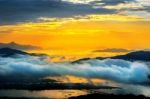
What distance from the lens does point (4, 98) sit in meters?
200

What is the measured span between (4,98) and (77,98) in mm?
28041

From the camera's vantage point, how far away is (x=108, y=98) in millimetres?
192375

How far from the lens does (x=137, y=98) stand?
7520 inches

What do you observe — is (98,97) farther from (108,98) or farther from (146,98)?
(146,98)

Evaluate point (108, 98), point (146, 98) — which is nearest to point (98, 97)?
point (108, 98)

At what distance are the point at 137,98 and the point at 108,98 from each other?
10619 millimetres

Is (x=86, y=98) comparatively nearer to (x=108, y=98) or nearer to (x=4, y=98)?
(x=108, y=98)

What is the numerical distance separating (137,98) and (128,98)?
370cm

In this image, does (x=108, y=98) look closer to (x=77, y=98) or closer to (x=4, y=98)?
(x=77, y=98)

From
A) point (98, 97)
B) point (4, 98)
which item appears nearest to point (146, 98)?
point (98, 97)

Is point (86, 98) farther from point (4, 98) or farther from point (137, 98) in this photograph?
point (4, 98)

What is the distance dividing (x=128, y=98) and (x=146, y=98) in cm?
660

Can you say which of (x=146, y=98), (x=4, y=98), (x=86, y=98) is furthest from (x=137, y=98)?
(x=4, y=98)

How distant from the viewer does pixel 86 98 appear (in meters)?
191
